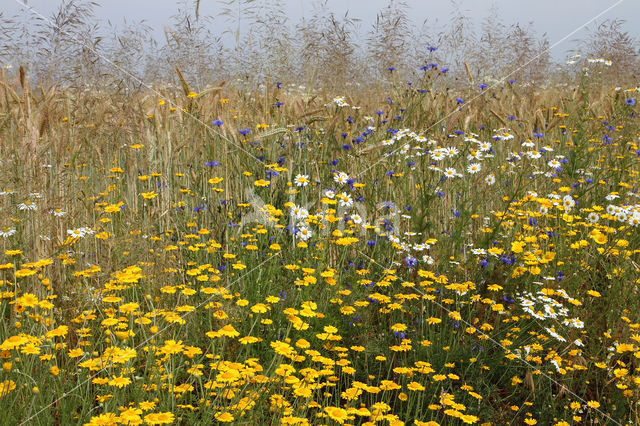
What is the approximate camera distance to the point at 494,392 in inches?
93.7

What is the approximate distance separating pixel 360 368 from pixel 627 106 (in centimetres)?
310

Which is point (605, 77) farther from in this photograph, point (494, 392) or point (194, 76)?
point (494, 392)

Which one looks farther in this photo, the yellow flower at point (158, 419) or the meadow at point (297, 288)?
the meadow at point (297, 288)

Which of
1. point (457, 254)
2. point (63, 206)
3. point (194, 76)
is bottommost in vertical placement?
point (457, 254)

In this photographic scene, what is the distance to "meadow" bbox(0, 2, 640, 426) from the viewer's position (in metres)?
1.92

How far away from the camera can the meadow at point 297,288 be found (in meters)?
1.92

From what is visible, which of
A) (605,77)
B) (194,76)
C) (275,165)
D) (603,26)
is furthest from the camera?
(605,77)

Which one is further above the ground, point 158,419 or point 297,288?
point 297,288

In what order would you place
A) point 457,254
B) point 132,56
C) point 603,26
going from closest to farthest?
point 457,254 → point 132,56 → point 603,26

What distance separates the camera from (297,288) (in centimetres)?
269

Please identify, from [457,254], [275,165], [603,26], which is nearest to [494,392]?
[457,254]

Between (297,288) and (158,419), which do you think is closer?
(158,419)

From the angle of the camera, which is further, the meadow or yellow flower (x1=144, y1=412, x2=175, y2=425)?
the meadow

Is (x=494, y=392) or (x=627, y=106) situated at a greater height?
(x=627, y=106)
